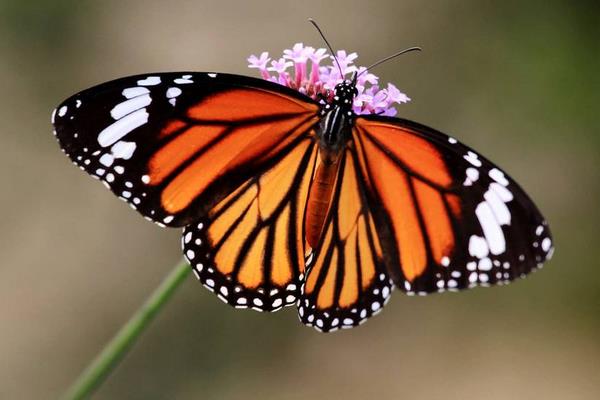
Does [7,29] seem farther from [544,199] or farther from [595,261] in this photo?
[595,261]

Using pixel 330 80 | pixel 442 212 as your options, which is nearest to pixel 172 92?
pixel 330 80

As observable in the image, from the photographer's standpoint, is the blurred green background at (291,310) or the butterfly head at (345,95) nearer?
the butterfly head at (345,95)

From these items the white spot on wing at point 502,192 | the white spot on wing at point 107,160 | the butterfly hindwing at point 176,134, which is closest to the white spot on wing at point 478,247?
the white spot on wing at point 502,192

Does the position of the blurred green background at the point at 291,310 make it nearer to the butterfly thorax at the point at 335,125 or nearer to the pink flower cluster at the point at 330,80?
the pink flower cluster at the point at 330,80

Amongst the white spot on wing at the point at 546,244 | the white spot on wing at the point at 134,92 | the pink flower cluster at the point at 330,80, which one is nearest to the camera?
the white spot on wing at the point at 546,244

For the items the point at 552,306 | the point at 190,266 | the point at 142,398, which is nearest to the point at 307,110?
the point at 190,266

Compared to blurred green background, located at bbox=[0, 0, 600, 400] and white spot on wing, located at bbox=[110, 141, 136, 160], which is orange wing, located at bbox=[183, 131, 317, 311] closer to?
white spot on wing, located at bbox=[110, 141, 136, 160]
